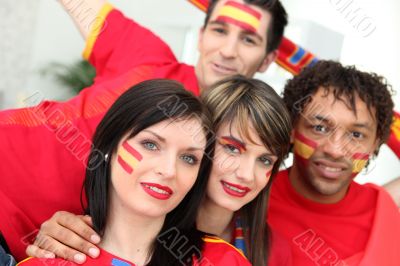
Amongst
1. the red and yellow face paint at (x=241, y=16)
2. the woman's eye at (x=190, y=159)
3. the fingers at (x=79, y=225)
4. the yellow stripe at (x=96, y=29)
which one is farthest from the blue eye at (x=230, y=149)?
the yellow stripe at (x=96, y=29)

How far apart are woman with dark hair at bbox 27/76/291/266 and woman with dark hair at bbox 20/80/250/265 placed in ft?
0.28

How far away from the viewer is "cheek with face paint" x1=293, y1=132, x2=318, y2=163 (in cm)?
164

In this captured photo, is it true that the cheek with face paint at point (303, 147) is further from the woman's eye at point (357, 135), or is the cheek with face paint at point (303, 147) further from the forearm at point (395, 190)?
the forearm at point (395, 190)

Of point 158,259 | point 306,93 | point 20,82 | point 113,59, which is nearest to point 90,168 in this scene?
point 158,259

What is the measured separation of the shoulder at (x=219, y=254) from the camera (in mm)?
1161

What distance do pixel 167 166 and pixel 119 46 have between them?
0.77m

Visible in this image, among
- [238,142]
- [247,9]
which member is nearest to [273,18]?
[247,9]

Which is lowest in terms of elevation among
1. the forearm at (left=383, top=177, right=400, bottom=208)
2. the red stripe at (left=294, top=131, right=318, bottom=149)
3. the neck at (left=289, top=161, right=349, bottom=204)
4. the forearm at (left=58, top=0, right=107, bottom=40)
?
the forearm at (left=383, top=177, right=400, bottom=208)

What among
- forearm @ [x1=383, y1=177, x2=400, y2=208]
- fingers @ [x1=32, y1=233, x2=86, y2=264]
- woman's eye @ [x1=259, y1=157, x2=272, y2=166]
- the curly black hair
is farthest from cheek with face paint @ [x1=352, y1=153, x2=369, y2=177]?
fingers @ [x1=32, y1=233, x2=86, y2=264]

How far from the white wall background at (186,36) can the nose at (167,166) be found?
255 cm

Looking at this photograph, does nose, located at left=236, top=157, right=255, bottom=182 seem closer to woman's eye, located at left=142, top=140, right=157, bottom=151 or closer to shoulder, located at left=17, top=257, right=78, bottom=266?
woman's eye, located at left=142, top=140, right=157, bottom=151

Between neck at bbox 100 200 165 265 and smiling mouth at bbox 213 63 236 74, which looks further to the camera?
smiling mouth at bbox 213 63 236 74

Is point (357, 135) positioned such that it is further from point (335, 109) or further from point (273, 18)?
point (273, 18)

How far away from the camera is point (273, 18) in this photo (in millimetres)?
1830
